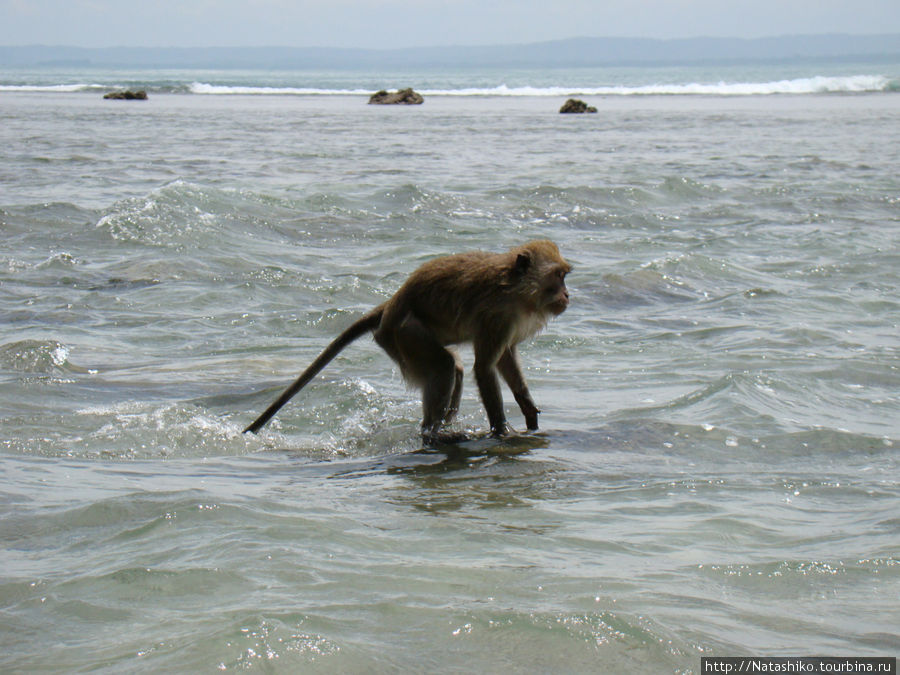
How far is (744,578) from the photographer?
3.98 m

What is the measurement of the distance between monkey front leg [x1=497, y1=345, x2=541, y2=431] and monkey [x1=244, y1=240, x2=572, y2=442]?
12cm

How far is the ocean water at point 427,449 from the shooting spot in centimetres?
351

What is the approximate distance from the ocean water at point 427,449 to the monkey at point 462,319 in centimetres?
33

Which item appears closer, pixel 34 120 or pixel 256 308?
pixel 256 308

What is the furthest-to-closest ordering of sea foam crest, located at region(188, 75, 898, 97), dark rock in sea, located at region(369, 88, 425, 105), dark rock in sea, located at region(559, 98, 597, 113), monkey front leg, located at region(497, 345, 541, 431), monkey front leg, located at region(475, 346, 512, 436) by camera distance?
sea foam crest, located at region(188, 75, 898, 97)
dark rock in sea, located at region(369, 88, 425, 105)
dark rock in sea, located at region(559, 98, 597, 113)
monkey front leg, located at region(497, 345, 541, 431)
monkey front leg, located at region(475, 346, 512, 436)

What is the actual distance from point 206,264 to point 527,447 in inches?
273

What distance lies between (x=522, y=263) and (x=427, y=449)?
1.21m

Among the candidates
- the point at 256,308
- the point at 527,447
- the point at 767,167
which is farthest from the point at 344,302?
the point at 767,167

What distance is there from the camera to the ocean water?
3.51 metres

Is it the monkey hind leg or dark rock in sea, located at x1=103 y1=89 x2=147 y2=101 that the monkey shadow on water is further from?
dark rock in sea, located at x1=103 y1=89 x2=147 y2=101

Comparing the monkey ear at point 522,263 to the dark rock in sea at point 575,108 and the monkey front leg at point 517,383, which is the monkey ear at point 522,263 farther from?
the dark rock in sea at point 575,108

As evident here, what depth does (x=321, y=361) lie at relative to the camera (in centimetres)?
628

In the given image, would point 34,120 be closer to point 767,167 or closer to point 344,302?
point 767,167

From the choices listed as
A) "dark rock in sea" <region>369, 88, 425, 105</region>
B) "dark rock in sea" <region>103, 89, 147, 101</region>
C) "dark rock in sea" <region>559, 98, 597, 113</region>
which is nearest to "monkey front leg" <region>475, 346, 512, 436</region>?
"dark rock in sea" <region>559, 98, 597, 113</region>
